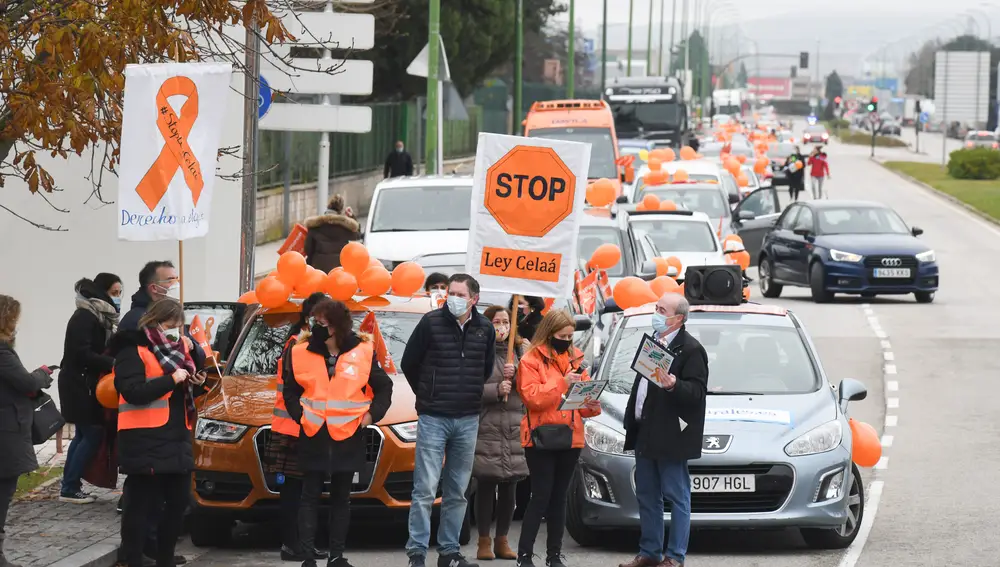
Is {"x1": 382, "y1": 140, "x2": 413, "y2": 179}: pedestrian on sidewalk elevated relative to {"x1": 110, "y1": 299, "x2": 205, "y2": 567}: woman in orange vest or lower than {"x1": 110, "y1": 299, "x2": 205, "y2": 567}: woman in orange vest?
elevated

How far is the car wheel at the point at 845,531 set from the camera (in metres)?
10.5

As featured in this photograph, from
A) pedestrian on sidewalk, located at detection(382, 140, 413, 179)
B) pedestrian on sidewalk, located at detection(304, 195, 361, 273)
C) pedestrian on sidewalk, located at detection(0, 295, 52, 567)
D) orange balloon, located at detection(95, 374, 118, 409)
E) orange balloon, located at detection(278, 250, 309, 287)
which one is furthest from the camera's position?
pedestrian on sidewalk, located at detection(382, 140, 413, 179)

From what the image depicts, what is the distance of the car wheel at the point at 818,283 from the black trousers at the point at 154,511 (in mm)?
17943

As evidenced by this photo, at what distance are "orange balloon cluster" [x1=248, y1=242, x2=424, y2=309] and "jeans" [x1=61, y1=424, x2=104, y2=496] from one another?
53.9 inches

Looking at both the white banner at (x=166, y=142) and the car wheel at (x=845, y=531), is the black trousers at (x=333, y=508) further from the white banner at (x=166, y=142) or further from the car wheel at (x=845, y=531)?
the car wheel at (x=845, y=531)

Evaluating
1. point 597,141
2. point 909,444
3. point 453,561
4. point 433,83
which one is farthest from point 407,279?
point 597,141

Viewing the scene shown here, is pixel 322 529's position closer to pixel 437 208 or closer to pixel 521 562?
pixel 521 562

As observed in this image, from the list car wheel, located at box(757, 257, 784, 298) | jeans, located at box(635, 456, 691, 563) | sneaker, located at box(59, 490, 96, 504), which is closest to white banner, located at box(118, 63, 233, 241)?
sneaker, located at box(59, 490, 96, 504)

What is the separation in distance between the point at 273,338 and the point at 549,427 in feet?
8.95

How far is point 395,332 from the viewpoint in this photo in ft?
38.1

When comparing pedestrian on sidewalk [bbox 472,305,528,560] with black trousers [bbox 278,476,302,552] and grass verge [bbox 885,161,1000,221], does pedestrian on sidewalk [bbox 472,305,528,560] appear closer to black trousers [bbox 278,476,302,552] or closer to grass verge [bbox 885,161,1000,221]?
black trousers [bbox 278,476,302,552]

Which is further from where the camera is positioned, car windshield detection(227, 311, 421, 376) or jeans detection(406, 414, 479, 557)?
car windshield detection(227, 311, 421, 376)

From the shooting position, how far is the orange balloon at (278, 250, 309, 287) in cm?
1127

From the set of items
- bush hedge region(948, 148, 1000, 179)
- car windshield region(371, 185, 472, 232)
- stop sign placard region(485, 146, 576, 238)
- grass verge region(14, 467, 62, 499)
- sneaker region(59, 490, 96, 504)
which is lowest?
grass verge region(14, 467, 62, 499)
